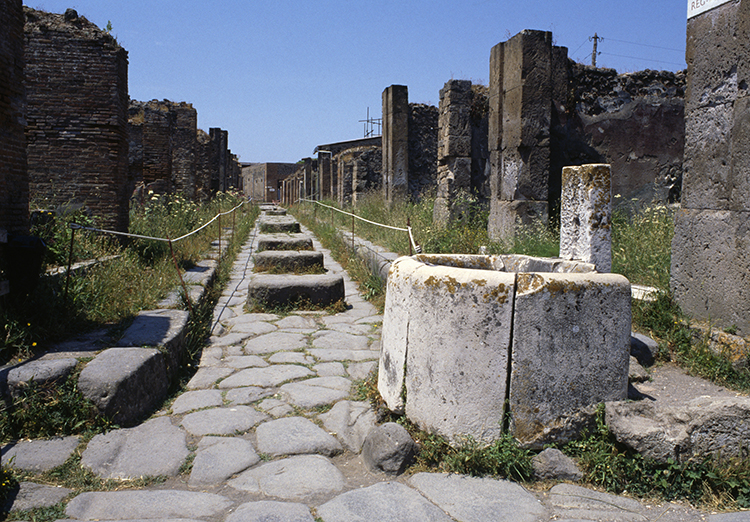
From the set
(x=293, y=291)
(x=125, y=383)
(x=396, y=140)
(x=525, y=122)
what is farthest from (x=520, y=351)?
(x=396, y=140)

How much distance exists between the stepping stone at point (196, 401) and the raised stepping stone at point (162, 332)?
0.94 feet

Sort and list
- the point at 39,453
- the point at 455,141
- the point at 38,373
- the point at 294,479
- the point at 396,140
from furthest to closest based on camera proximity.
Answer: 1. the point at 396,140
2. the point at 455,141
3. the point at 38,373
4. the point at 39,453
5. the point at 294,479

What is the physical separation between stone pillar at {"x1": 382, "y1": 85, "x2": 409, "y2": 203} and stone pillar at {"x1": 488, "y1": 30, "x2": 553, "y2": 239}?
271 inches

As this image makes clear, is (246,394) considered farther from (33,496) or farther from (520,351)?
(520,351)

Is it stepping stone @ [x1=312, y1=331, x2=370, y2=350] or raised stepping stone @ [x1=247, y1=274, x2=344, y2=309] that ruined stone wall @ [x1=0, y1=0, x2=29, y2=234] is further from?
stepping stone @ [x1=312, y1=331, x2=370, y2=350]

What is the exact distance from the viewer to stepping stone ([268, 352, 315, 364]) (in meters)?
4.37

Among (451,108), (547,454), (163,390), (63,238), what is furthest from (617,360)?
(451,108)

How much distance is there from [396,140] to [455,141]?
5.27 metres

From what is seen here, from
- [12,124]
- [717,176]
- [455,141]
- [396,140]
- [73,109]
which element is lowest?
[717,176]

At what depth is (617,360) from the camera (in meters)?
2.75

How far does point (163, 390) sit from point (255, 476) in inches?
51.6

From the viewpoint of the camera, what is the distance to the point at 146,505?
2.33 metres

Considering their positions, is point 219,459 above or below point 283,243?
below

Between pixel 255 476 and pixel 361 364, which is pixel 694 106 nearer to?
pixel 361 364
